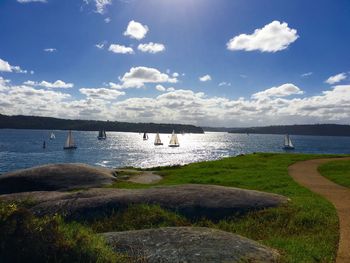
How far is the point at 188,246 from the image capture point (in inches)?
492

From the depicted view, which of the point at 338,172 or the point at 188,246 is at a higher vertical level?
the point at 188,246

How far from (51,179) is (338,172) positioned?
87.7ft

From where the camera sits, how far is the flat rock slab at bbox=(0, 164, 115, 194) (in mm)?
32062

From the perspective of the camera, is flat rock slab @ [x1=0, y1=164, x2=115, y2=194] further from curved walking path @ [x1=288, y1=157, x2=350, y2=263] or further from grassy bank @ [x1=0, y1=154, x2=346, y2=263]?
curved walking path @ [x1=288, y1=157, x2=350, y2=263]

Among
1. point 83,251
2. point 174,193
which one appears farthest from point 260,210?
point 83,251

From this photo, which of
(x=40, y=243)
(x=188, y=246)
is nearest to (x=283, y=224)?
(x=188, y=246)

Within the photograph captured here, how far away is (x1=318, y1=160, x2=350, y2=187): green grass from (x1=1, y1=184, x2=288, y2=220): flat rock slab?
12.9 meters

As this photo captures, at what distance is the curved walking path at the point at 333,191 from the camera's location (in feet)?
48.3

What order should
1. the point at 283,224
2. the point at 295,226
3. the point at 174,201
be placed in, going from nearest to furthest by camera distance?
the point at 295,226 < the point at 283,224 < the point at 174,201

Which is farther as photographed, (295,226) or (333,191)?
(333,191)

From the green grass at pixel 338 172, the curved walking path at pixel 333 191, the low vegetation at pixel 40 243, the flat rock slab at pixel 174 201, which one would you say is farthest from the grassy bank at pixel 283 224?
the green grass at pixel 338 172

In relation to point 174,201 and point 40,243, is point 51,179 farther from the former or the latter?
point 40,243

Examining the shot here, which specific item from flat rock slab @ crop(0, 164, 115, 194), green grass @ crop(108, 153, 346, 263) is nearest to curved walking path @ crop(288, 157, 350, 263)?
green grass @ crop(108, 153, 346, 263)

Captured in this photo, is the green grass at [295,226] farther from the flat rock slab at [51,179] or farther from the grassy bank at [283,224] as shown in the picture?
the flat rock slab at [51,179]
